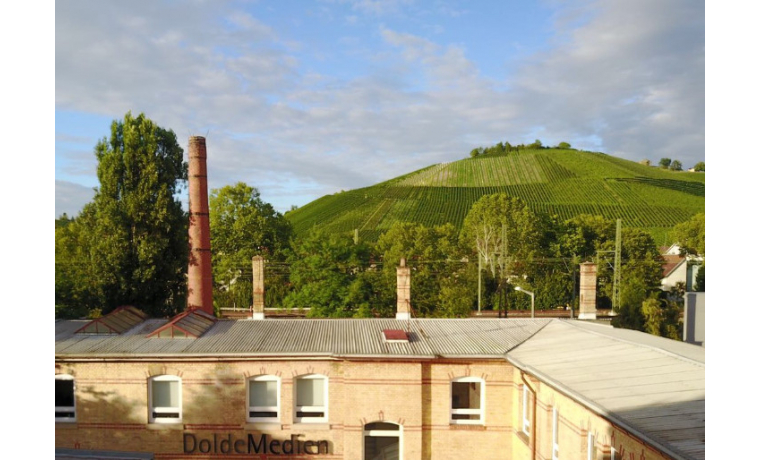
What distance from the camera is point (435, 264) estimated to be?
125ft

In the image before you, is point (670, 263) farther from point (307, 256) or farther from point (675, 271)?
point (307, 256)

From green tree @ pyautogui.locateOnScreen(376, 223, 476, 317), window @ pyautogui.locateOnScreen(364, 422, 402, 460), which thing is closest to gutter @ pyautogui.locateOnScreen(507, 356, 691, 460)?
window @ pyautogui.locateOnScreen(364, 422, 402, 460)

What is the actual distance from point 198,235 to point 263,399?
11.4m

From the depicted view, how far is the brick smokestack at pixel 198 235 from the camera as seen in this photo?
21109 mm

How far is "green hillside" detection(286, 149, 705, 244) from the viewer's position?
55.8m

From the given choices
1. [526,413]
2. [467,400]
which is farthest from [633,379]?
[467,400]

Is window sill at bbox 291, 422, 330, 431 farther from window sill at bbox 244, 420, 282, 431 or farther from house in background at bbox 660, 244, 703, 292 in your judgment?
house in background at bbox 660, 244, 703, 292

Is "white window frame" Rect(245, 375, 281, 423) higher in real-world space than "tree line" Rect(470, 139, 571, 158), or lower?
lower

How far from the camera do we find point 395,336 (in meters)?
12.4

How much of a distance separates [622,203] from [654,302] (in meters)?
38.8

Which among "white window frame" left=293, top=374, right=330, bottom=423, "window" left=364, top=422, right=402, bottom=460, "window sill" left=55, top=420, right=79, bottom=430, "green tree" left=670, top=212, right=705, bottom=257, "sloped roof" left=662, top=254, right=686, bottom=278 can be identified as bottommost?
"window" left=364, top=422, right=402, bottom=460

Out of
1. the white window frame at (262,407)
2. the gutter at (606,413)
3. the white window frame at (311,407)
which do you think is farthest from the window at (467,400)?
the white window frame at (262,407)

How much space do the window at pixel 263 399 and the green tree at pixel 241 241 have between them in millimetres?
23351

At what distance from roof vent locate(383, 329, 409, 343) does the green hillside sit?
129 feet
